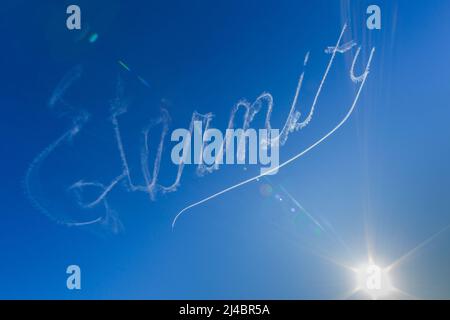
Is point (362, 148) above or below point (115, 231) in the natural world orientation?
above

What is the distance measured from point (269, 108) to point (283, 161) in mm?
218

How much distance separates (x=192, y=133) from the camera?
A: 3.53m

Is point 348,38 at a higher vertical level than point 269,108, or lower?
higher

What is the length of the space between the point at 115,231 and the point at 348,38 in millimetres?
1202

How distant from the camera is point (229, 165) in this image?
11.6 feet
